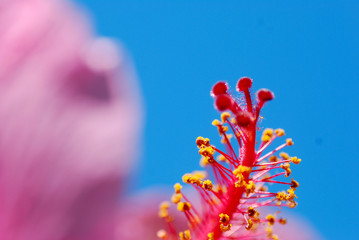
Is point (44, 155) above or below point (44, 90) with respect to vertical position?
below

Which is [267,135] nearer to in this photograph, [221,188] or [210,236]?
[221,188]

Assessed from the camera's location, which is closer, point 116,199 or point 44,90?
point 44,90

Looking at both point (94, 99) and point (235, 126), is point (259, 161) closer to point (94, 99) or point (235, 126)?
point (235, 126)

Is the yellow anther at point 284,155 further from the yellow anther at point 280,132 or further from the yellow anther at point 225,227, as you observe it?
the yellow anther at point 225,227

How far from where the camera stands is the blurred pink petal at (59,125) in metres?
1.30

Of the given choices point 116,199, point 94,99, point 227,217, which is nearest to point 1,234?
point 116,199

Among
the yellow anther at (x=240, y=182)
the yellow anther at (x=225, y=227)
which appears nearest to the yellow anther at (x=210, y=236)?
the yellow anther at (x=225, y=227)

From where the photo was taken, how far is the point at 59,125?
1.40m

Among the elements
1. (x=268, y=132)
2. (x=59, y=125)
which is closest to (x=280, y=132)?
(x=268, y=132)

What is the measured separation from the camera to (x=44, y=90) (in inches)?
54.0

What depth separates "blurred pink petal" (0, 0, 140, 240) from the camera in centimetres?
130

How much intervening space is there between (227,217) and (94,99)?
0.63 meters

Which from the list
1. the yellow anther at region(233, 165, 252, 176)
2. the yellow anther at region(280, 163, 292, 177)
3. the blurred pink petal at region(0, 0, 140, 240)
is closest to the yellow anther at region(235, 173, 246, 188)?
the yellow anther at region(233, 165, 252, 176)

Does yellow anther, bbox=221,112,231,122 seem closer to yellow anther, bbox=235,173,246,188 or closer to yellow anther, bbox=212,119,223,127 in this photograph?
yellow anther, bbox=212,119,223,127
